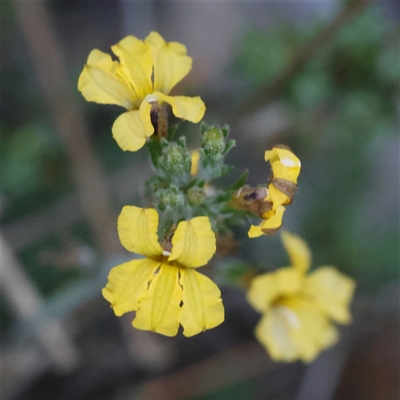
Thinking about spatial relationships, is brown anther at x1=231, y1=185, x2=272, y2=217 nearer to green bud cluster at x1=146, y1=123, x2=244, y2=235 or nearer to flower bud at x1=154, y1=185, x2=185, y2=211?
green bud cluster at x1=146, y1=123, x2=244, y2=235

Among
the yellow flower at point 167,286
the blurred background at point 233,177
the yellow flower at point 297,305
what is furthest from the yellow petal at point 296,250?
the blurred background at point 233,177

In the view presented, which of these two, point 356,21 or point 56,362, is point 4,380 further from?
point 356,21

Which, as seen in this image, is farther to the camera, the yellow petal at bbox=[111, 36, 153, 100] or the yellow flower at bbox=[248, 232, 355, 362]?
the yellow flower at bbox=[248, 232, 355, 362]

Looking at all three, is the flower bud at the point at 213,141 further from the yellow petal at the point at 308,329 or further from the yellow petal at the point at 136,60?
the yellow petal at the point at 308,329

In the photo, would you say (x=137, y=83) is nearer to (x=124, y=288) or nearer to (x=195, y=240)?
(x=195, y=240)

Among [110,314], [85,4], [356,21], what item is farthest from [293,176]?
[85,4]

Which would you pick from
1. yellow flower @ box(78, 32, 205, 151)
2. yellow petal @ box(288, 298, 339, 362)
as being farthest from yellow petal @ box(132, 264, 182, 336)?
yellow petal @ box(288, 298, 339, 362)

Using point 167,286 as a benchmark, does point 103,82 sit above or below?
above

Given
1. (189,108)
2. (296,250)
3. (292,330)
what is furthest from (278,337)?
(189,108)
